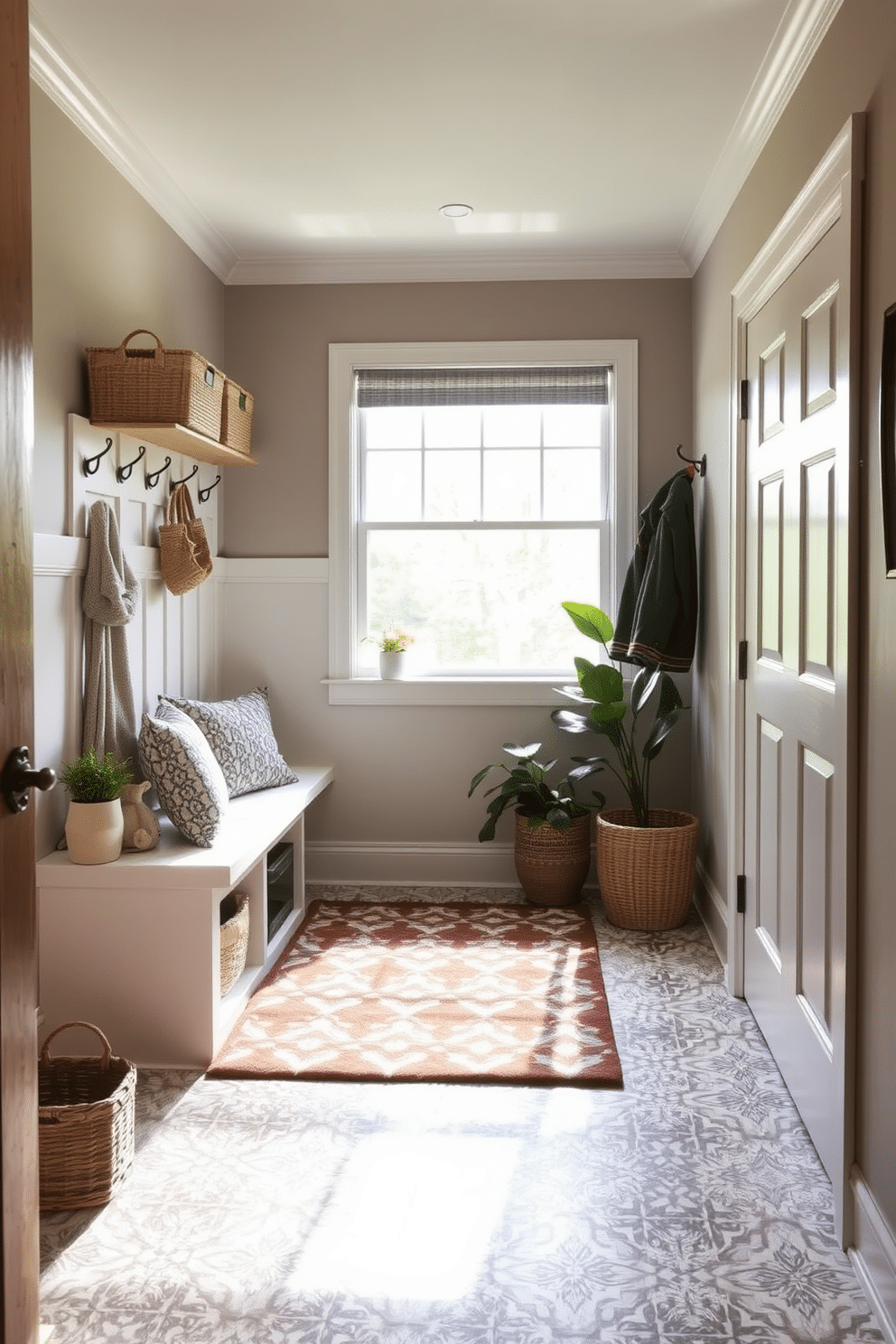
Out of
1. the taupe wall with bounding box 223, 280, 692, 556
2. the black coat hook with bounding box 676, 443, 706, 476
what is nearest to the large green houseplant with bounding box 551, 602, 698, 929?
the black coat hook with bounding box 676, 443, 706, 476

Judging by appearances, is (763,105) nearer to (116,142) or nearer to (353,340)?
(116,142)

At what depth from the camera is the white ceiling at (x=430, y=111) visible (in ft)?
8.54

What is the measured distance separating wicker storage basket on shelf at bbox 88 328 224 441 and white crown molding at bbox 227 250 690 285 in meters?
1.42

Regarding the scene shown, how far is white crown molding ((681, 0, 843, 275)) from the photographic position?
2479 mm

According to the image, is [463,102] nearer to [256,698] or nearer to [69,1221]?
[256,698]

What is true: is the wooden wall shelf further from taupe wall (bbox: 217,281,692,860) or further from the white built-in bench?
the white built-in bench

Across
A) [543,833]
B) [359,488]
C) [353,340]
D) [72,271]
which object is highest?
[353,340]

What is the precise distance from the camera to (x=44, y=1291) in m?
1.96

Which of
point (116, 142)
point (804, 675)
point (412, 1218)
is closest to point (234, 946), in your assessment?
point (412, 1218)

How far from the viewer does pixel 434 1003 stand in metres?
3.32

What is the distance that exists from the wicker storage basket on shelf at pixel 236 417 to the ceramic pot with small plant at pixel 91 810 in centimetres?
141

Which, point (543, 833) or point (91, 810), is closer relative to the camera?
point (91, 810)

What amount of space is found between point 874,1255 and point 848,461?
1445 mm

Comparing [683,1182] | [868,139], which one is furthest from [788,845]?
[868,139]
